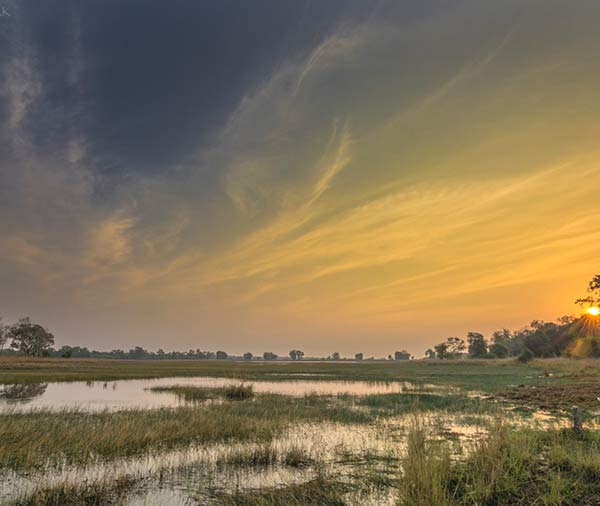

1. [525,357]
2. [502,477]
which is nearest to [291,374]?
[525,357]

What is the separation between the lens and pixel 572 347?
100m

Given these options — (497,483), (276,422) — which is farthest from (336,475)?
(276,422)

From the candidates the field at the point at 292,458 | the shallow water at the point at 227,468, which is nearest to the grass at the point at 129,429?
the field at the point at 292,458

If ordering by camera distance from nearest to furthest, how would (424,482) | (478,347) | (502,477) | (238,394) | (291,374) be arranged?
(424,482) → (502,477) → (238,394) → (291,374) → (478,347)

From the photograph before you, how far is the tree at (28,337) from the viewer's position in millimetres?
152250

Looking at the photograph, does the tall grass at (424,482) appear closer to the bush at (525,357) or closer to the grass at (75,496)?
the grass at (75,496)

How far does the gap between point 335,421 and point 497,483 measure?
1282 cm

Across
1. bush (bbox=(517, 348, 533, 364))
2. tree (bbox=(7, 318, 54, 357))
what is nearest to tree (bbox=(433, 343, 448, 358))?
bush (bbox=(517, 348, 533, 364))

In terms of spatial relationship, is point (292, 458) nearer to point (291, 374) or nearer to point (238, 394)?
point (238, 394)

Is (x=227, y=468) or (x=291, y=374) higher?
(x=227, y=468)

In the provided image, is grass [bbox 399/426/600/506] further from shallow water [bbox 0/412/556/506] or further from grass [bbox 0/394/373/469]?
grass [bbox 0/394/373/469]

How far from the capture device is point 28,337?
154 m

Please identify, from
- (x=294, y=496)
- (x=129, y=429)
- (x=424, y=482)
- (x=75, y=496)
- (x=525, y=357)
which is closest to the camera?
(x=424, y=482)

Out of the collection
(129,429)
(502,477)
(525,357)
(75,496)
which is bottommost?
(525,357)
